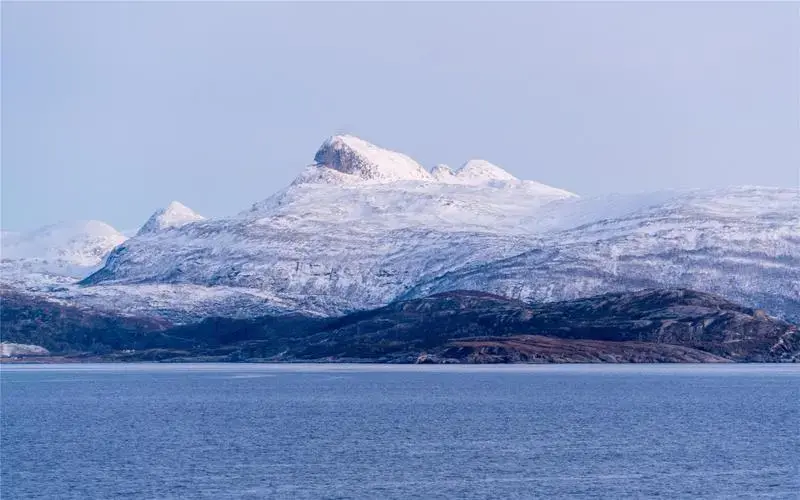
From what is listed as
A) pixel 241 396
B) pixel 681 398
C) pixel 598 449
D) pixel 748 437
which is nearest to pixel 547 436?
pixel 598 449

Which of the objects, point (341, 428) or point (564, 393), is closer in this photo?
point (341, 428)

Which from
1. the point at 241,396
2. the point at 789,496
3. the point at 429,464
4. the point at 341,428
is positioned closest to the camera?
the point at 789,496

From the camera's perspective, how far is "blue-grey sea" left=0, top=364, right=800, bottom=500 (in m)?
81.4

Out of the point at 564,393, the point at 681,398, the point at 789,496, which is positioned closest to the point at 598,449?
the point at 789,496

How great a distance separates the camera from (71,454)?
327 feet

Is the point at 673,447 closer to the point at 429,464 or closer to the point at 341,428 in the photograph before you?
the point at 429,464

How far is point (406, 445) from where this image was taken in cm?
10394

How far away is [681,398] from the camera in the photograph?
158 metres

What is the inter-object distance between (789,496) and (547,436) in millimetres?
35685

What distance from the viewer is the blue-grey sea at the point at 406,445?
81.4 m

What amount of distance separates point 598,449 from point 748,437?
16874mm

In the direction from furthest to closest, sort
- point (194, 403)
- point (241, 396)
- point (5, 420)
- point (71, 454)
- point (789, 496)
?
point (241, 396)
point (194, 403)
point (5, 420)
point (71, 454)
point (789, 496)

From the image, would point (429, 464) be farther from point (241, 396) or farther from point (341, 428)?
point (241, 396)

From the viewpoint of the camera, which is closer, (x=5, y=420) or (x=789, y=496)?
(x=789, y=496)
